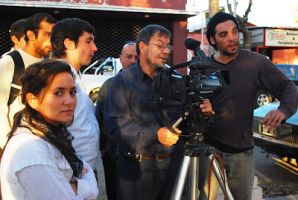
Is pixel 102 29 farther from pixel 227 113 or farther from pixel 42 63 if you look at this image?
pixel 42 63

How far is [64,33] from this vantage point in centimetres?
236

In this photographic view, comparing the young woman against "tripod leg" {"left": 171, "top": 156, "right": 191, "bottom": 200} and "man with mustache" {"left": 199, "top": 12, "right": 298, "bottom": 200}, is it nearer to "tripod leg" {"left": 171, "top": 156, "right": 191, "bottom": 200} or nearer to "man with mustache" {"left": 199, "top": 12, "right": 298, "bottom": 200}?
"tripod leg" {"left": 171, "top": 156, "right": 191, "bottom": 200}

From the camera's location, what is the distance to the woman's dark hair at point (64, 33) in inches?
93.0

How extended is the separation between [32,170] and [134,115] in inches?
47.5

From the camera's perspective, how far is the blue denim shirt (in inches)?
95.9

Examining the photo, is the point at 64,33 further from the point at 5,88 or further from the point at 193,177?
the point at 193,177

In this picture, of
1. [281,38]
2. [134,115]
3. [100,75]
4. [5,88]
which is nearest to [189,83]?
[134,115]

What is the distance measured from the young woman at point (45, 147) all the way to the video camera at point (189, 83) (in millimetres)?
630

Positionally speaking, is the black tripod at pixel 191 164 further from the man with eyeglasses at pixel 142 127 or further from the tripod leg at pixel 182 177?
the man with eyeglasses at pixel 142 127

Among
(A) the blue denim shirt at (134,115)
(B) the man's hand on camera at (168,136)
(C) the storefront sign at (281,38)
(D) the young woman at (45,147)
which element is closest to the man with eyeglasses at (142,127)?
(A) the blue denim shirt at (134,115)

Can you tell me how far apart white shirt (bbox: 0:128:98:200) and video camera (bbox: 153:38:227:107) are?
798mm

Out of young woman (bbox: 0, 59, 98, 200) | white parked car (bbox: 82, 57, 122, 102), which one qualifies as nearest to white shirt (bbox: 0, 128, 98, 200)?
young woman (bbox: 0, 59, 98, 200)

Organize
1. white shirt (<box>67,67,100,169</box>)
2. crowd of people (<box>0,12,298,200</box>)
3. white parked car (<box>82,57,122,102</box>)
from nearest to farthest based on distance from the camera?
white shirt (<box>67,67,100,169</box>), crowd of people (<box>0,12,298,200</box>), white parked car (<box>82,57,122,102</box>)

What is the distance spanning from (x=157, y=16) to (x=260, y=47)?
36.2ft
